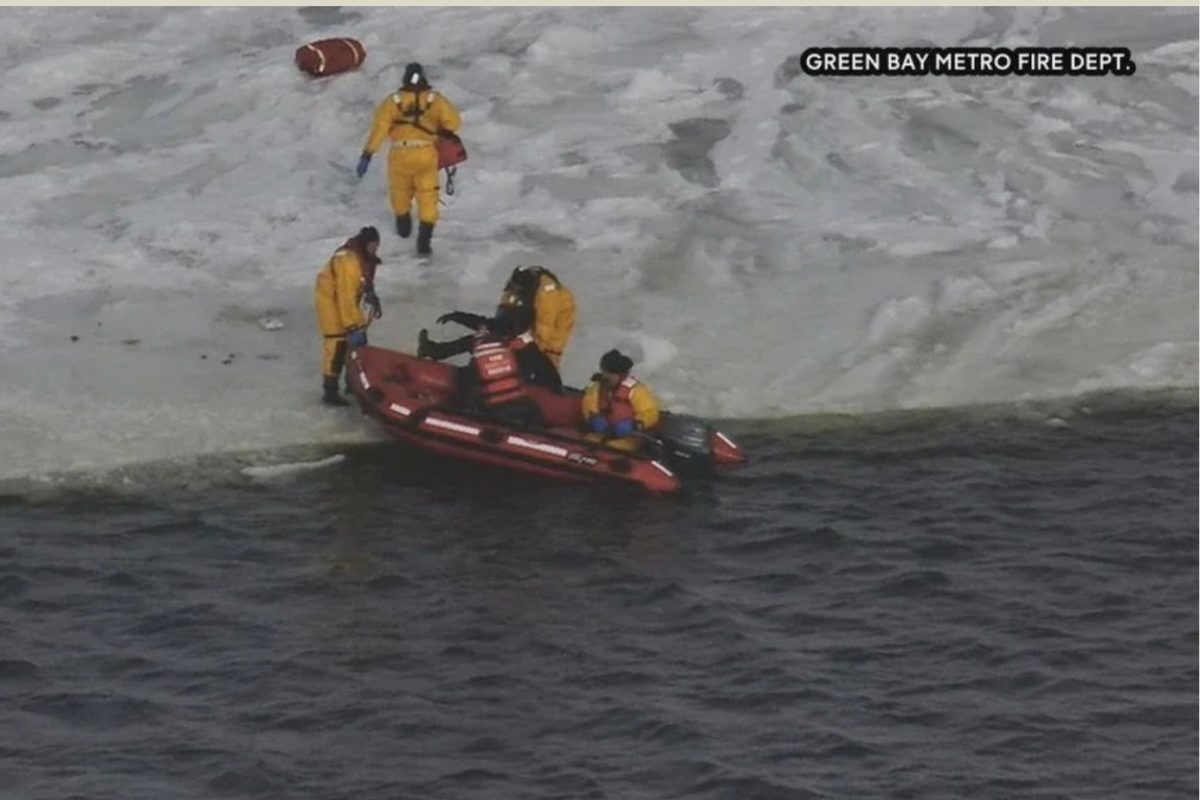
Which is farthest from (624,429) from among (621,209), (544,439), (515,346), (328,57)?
(328,57)

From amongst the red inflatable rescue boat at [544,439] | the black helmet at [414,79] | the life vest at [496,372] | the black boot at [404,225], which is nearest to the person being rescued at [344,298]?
the red inflatable rescue boat at [544,439]

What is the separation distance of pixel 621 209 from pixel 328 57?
3828mm

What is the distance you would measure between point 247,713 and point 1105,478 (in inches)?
257

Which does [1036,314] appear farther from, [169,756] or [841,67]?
[169,756]

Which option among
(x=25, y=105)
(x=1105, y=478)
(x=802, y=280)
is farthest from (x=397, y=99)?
(x=1105, y=478)

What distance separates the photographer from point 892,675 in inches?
545

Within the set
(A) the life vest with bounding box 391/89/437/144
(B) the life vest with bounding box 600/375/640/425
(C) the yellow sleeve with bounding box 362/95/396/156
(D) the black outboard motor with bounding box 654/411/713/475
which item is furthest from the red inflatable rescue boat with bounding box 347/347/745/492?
(A) the life vest with bounding box 391/89/437/144

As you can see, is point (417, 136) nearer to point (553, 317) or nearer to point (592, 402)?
point (553, 317)

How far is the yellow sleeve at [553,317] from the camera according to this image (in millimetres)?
17484

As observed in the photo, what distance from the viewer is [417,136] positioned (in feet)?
63.7

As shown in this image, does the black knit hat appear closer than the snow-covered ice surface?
Yes

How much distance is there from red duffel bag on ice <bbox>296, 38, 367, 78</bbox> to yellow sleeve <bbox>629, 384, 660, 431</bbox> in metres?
7.36

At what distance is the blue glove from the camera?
16.6 meters

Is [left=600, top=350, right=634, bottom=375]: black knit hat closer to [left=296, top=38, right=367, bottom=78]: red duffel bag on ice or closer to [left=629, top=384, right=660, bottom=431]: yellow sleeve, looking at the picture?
[left=629, top=384, right=660, bottom=431]: yellow sleeve
